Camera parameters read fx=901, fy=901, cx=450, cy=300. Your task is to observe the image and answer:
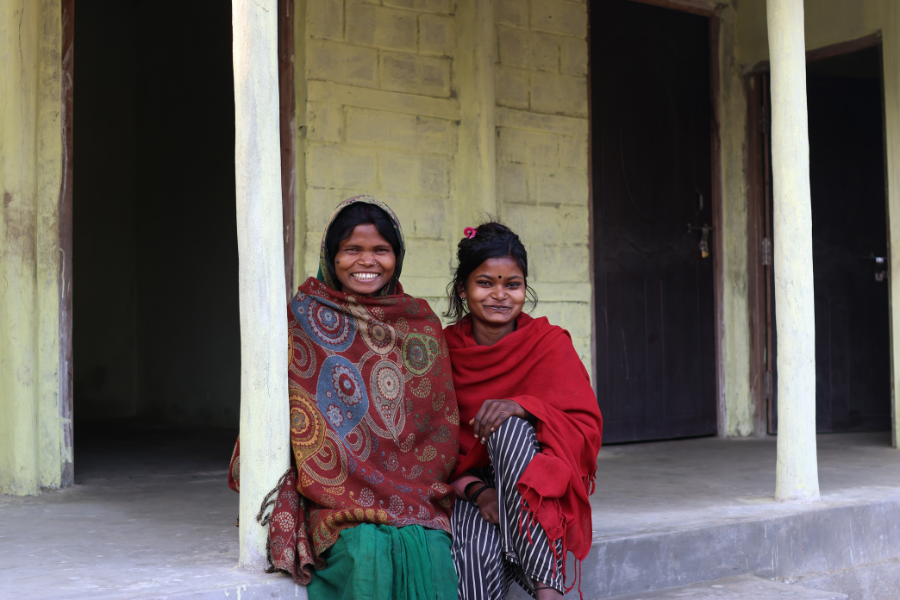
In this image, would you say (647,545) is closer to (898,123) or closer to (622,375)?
(622,375)

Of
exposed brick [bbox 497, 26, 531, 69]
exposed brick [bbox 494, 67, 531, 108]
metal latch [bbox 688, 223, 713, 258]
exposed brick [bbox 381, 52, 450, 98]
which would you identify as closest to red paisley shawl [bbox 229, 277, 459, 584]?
exposed brick [bbox 381, 52, 450, 98]

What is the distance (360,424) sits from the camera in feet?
8.38

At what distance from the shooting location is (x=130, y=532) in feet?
10.3

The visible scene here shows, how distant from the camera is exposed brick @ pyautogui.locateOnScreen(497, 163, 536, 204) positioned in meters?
5.07

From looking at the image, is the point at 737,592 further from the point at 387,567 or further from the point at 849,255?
the point at 849,255

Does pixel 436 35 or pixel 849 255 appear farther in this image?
pixel 849 255

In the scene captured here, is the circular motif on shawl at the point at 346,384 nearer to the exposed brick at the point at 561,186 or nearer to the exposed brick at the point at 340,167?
the exposed brick at the point at 340,167

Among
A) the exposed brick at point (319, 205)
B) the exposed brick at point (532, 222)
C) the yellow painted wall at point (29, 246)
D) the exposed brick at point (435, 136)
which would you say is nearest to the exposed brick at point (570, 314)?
the exposed brick at point (532, 222)

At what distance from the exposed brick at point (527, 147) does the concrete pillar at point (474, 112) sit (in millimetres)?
168

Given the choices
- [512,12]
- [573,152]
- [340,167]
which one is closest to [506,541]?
[340,167]

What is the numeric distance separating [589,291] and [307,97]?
6.64 ft

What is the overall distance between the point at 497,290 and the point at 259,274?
731 millimetres

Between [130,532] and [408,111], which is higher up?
[408,111]

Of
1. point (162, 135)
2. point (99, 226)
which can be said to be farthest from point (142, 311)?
point (162, 135)
